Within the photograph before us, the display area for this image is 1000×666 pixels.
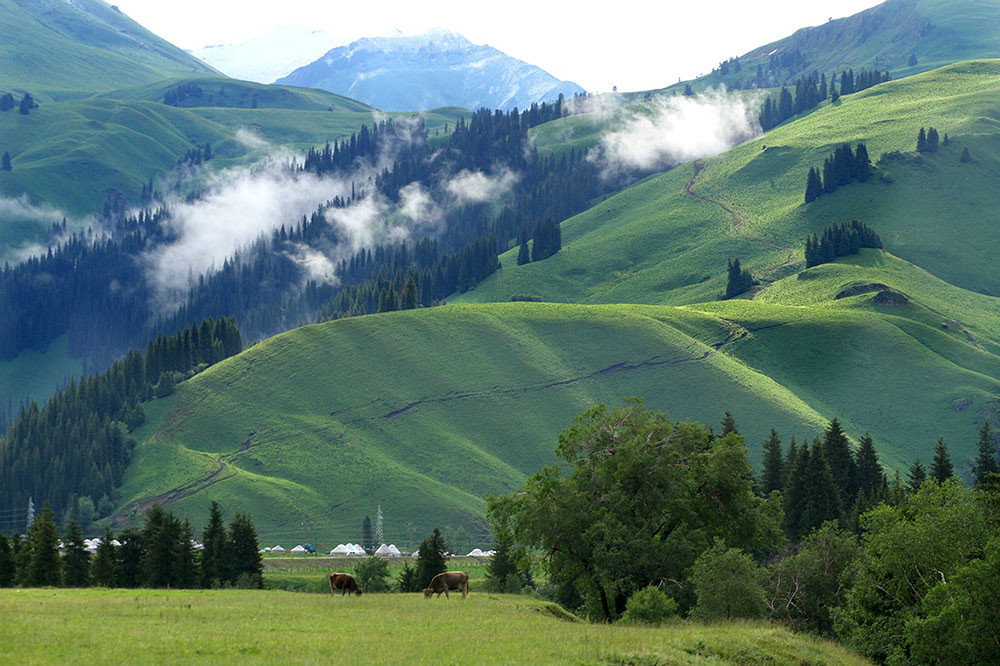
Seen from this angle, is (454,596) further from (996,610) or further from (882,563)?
(996,610)

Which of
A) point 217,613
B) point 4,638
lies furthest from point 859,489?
point 4,638

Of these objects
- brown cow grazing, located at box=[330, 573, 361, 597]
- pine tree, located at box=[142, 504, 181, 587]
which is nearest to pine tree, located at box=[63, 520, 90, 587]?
pine tree, located at box=[142, 504, 181, 587]

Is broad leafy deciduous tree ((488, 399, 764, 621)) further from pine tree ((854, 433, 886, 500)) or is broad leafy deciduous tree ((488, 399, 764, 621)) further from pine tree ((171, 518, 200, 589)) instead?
pine tree ((854, 433, 886, 500))

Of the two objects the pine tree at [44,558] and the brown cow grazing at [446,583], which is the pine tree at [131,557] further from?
the brown cow grazing at [446,583]

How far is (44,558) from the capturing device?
96.8 m

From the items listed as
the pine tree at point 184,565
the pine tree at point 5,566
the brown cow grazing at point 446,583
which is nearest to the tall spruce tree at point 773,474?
the pine tree at point 184,565

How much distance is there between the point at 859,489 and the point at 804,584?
71.9m

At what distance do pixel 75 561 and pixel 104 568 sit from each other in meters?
7.20

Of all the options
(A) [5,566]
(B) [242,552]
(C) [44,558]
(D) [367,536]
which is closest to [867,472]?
(B) [242,552]

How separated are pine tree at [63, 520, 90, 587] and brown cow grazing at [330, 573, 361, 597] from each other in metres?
54.3

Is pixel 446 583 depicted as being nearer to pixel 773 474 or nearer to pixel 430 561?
pixel 430 561

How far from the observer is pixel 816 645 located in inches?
2007

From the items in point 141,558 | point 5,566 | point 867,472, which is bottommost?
point 867,472

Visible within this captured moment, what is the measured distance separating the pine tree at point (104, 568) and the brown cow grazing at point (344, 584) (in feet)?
154
